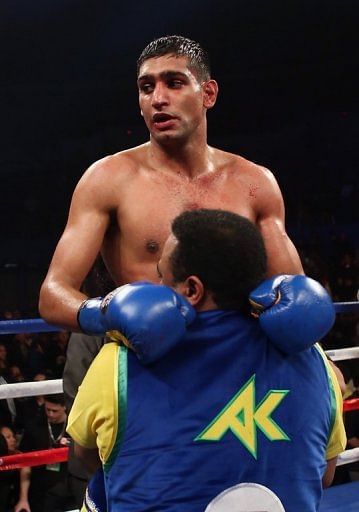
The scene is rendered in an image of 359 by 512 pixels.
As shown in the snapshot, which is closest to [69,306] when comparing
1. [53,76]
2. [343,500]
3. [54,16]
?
[343,500]

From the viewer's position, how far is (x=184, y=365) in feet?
Answer: 3.26

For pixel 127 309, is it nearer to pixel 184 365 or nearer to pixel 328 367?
pixel 184 365

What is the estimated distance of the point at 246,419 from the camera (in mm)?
977

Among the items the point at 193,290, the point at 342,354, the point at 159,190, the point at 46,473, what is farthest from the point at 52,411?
the point at 193,290

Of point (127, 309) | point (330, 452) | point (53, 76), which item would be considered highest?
point (53, 76)

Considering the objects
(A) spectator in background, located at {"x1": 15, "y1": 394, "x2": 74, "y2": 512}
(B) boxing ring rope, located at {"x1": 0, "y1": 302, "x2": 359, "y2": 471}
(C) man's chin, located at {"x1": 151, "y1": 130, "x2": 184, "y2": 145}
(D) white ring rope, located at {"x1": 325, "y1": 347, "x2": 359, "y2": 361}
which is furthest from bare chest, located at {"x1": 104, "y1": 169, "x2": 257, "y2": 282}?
(A) spectator in background, located at {"x1": 15, "y1": 394, "x2": 74, "y2": 512}

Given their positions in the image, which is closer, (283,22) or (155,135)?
(155,135)

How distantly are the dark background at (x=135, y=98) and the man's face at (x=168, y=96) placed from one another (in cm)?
781

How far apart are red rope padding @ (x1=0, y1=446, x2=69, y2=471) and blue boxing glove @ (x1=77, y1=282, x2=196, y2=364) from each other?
134 centimetres

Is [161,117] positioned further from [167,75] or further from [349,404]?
[349,404]

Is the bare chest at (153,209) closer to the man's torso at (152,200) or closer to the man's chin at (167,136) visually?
the man's torso at (152,200)

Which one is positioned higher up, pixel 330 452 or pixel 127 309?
pixel 127 309

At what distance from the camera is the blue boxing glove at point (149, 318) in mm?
944

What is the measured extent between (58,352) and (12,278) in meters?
6.06
